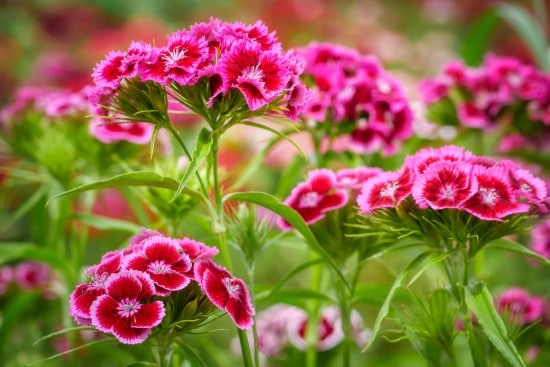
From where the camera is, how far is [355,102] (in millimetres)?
1683

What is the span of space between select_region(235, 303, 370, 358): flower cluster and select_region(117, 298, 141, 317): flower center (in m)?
0.77

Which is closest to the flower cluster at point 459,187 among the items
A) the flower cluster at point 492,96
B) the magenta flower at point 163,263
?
the magenta flower at point 163,263

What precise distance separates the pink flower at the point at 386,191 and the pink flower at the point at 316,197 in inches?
3.2

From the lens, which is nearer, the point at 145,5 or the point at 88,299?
the point at 88,299

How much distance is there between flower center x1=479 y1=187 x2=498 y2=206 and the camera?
1127mm

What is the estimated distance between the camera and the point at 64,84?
3.33 meters

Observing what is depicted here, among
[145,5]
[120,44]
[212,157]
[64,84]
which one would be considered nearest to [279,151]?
[64,84]

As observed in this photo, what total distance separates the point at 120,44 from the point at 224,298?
121 inches

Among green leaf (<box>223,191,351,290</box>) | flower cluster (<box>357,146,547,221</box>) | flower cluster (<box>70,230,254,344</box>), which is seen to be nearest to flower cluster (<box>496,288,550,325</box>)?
flower cluster (<box>357,146,547,221</box>)

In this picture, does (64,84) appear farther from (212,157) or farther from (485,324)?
(485,324)

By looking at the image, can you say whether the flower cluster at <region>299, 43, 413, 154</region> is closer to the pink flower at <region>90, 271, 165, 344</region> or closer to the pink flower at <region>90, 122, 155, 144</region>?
the pink flower at <region>90, 122, 155, 144</region>

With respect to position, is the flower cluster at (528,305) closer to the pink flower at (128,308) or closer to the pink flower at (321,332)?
the pink flower at (321,332)

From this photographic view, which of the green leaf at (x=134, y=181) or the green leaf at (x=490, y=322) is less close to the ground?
the green leaf at (x=134, y=181)

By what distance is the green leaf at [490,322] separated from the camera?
108 cm
